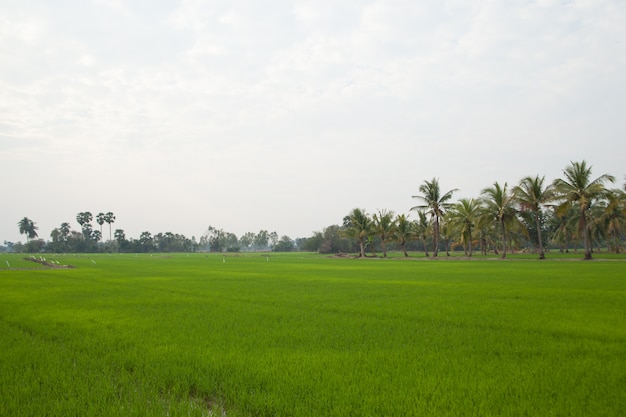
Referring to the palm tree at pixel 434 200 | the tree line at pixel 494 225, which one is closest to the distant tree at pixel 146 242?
the tree line at pixel 494 225

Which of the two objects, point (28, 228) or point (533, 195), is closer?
point (533, 195)

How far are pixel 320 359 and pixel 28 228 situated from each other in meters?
171

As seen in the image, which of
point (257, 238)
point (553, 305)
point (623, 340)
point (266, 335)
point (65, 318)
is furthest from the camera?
point (257, 238)

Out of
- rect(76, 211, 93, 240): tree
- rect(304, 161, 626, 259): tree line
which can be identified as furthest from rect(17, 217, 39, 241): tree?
rect(304, 161, 626, 259): tree line

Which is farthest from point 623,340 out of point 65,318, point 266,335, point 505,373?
point 65,318

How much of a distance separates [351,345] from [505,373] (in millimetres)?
2435

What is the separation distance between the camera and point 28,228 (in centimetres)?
14200

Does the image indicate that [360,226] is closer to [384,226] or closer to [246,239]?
[384,226]

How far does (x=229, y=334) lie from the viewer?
7.59 metres

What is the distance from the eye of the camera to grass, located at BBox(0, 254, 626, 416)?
427 centimetres

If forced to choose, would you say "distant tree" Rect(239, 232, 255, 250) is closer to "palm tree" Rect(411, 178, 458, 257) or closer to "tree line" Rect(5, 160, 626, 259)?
"tree line" Rect(5, 160, 626, 259)

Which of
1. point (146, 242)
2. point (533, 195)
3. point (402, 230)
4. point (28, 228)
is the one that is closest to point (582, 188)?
point (533, 195)

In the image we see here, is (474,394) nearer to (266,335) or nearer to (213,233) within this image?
(266,335)

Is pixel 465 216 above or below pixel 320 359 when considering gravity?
above
